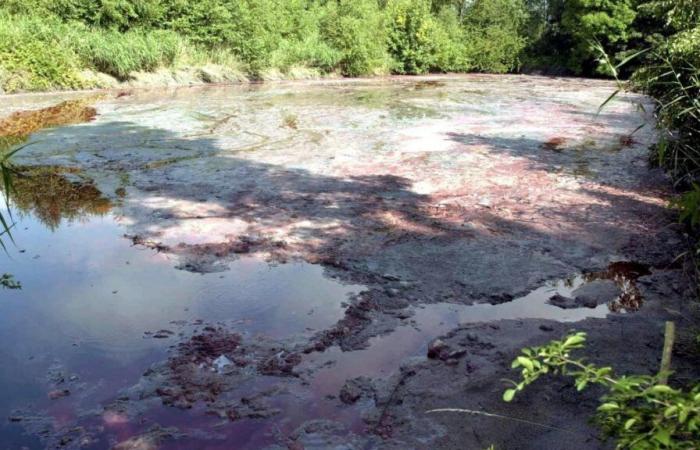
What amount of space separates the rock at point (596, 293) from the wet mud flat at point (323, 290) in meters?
0.02

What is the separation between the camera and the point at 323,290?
371cm

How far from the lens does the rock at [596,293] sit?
11.4 ft

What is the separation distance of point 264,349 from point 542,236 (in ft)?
8.51

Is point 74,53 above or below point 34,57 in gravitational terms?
above

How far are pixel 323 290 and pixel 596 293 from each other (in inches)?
70.1

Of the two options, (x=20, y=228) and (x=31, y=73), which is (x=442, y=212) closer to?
(x=20, y=228)

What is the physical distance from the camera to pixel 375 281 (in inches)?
150

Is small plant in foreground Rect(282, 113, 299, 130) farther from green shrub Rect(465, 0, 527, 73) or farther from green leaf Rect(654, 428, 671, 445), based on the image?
green shrub Rect(465, 0, 527, 73)

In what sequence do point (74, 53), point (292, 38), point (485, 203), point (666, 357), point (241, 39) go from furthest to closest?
point (292, 38), point (241, 39), point (74, 53), point (485, 203), point (666, 357)

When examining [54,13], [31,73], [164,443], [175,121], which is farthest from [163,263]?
[54,13]

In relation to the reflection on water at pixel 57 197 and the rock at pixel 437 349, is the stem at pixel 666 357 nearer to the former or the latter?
the rock at pixel 437 349

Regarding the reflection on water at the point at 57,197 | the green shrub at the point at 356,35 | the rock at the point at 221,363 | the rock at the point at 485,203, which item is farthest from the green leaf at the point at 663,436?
the green shrub at the point at 356,35

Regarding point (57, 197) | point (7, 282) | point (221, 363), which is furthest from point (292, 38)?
point (221, 363)

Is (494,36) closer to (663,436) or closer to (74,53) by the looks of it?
(74,53)
